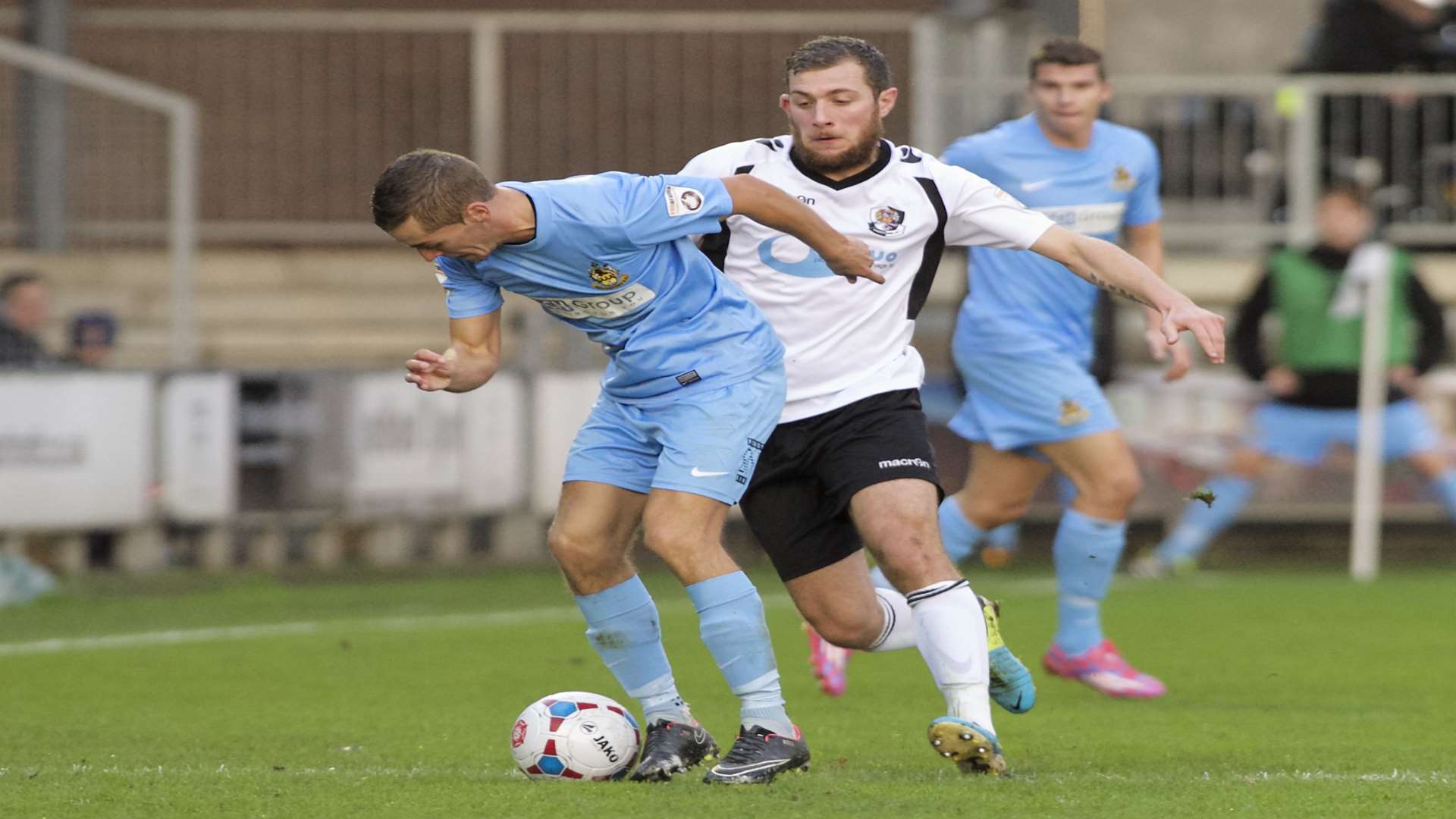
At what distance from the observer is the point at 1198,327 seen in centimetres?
591

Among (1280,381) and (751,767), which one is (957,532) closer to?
(751,767)

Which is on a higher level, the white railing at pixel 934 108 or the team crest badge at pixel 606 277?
the white railing at pixel 934 108

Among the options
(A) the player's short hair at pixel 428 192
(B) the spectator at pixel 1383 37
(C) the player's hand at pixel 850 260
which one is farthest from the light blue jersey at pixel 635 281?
(B) the spectator at pixel 1383 37

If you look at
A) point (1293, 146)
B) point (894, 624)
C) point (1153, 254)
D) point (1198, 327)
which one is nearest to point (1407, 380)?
point (1293, 146)

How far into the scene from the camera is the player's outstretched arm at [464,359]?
5969 millimetres

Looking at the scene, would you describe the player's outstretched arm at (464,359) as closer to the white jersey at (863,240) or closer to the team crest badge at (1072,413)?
the white jersey at (863,240)

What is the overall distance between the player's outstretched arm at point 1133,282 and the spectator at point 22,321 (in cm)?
851

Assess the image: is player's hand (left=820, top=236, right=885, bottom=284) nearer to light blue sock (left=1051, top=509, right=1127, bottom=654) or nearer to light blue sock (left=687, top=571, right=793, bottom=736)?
light blue sock (left=687, top=571, right=793, bottom=736)

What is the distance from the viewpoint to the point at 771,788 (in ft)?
19.0

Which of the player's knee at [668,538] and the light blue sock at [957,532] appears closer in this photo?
the player's knee at [668,538]

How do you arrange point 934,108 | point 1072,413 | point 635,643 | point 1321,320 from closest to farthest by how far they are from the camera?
point 635,643
point 1072,413
point 1321,320
point 934,108

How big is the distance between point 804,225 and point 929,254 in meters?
0.67

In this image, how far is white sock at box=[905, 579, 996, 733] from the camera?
19.7 ft

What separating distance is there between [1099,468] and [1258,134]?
839cm
